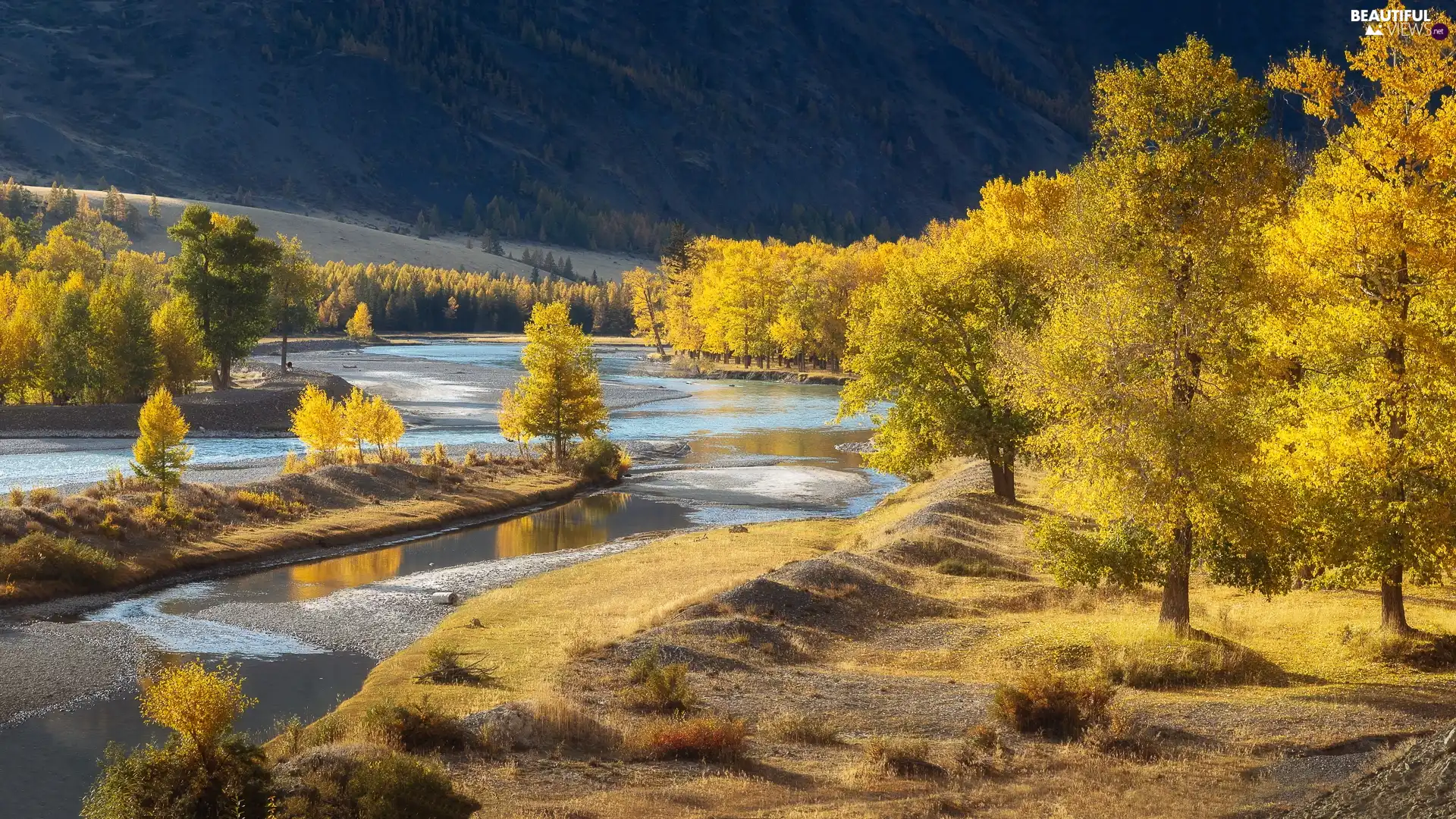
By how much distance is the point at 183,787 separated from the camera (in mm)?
17547

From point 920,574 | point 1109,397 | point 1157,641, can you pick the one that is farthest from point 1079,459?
point 920,574

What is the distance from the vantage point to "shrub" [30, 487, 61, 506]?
4851cm

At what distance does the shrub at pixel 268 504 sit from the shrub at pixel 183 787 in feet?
127

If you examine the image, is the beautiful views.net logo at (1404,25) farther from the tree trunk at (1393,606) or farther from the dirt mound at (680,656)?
the dirt mound at (680,656)

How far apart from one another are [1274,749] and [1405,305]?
35.7 feet

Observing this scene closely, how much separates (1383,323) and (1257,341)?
385 centimetres

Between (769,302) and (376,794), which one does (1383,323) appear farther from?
(769,302)

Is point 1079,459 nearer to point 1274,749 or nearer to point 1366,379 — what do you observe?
point 1366,379

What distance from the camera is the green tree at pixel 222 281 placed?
99.6 meters

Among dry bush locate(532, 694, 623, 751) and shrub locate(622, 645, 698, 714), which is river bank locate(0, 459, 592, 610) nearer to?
shrub locate(622, 645, 698, 714)

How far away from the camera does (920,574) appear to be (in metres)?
39.3

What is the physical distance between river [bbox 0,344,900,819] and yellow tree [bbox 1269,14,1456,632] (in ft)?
78.0

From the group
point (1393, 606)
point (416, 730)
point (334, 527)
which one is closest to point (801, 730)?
point (416, 730)

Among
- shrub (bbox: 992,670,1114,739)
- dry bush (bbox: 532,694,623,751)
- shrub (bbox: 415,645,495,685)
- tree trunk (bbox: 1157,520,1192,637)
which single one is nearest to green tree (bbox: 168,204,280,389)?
shrub (bbox: 415,645,495,685)
